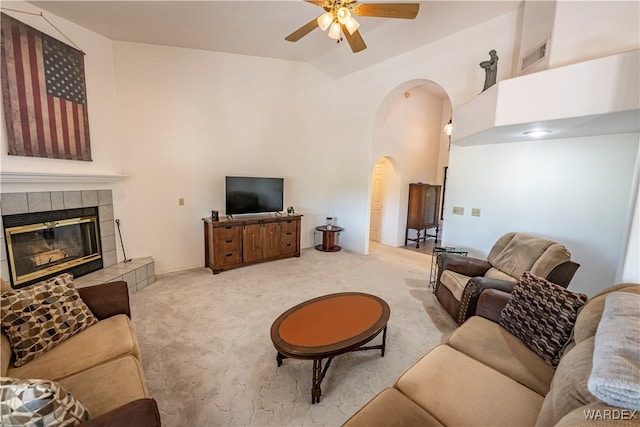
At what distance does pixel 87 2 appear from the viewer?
2.75m

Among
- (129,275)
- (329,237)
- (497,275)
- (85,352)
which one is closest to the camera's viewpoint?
(85,352)

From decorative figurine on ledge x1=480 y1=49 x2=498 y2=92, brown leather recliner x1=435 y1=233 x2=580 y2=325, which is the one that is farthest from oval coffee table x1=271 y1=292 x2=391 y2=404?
decorative figurine on ledge x1=480 y1=49 x2=498 y2=92

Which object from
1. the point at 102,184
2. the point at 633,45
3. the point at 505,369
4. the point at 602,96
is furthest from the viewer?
the point at 102,184

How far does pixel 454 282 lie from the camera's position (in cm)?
280

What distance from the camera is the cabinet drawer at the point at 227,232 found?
4099 millimetres

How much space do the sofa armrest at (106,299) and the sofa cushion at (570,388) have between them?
103 inches

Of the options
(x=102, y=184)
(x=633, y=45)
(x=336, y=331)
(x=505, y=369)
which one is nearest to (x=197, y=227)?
(x=102, y=184)

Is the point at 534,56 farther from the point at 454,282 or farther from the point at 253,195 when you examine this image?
the point at 253,195

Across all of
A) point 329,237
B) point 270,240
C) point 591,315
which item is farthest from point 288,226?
point 591,315

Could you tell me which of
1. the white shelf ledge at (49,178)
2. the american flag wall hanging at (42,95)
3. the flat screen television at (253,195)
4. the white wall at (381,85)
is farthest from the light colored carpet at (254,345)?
the american flag wall hanging at (42,95)

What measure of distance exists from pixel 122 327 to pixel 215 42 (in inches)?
152

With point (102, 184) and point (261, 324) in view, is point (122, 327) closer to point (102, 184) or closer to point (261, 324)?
point (261, 324)

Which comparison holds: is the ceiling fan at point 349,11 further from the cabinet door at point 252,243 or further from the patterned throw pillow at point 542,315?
the cabinet door at point 252,243

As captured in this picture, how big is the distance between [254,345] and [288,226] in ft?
8.73
